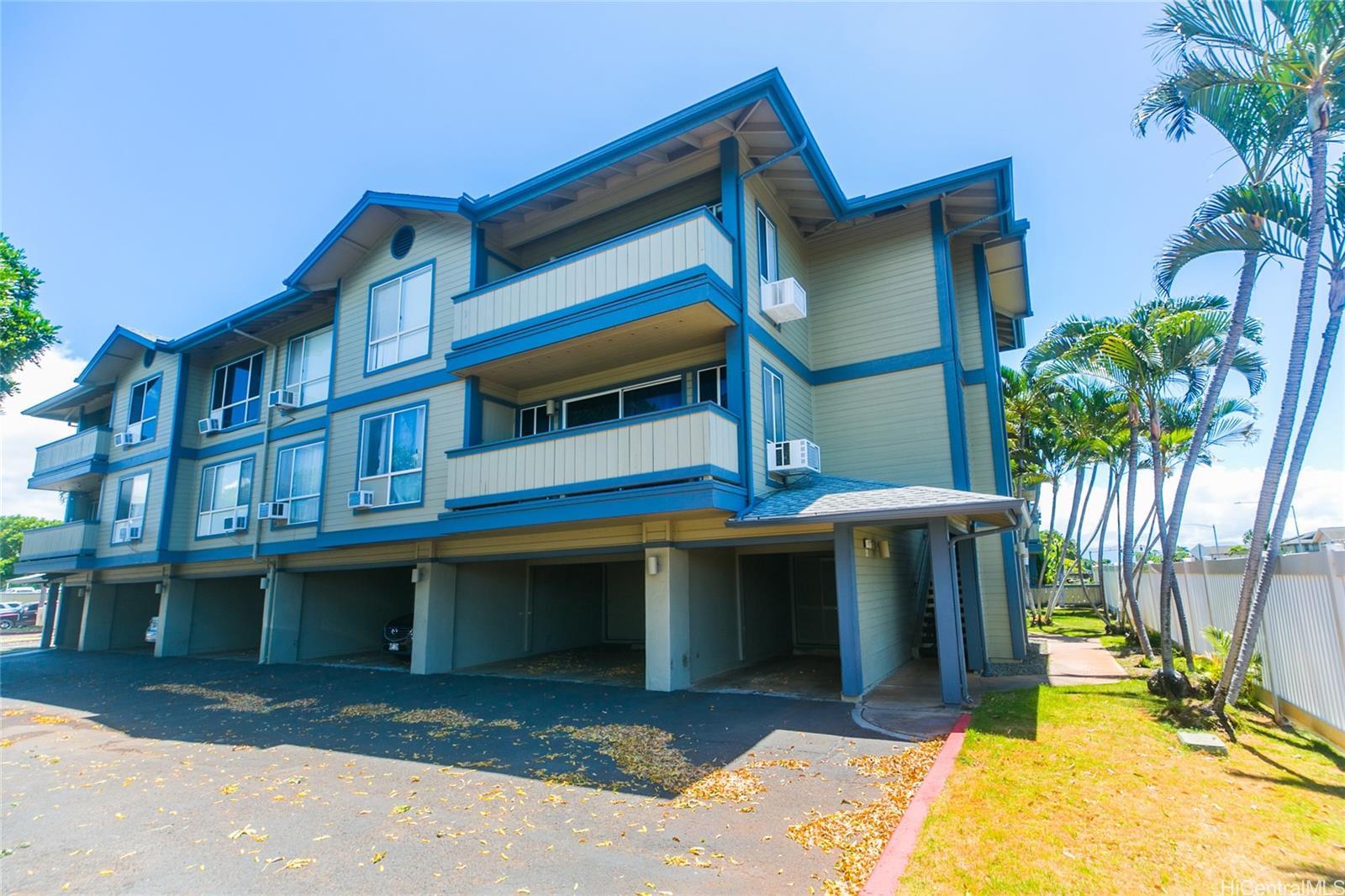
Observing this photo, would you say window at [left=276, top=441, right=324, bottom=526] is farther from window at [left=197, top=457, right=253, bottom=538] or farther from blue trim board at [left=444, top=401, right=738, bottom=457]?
blue trim board at [left=444, top=401, right=738, bottom=457]

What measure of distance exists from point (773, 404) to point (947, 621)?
484 cm

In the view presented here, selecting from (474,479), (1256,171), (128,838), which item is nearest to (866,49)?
(1256,171)

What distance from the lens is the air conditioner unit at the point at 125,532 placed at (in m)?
19.2

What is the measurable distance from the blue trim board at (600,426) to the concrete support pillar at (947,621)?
3727mm

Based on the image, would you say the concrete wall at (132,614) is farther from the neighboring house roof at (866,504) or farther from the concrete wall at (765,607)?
the neighboring house roof at (866,504)

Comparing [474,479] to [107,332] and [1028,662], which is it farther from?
[107,332]

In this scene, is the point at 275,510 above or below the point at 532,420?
below

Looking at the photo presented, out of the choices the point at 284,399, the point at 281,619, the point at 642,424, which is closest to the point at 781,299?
the point at 642,424

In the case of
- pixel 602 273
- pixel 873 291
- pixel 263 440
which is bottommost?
pixel 263 440

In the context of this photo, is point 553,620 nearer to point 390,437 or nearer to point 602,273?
point 390,437

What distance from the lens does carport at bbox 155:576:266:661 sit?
62.7ft

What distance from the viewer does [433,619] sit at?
13828 mm

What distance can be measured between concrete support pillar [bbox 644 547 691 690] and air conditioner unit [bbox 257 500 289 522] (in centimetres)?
1069

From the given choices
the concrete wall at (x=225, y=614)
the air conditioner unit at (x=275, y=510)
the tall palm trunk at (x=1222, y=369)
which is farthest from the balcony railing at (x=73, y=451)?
the tall palm trunk at (x=1222, y=369)
